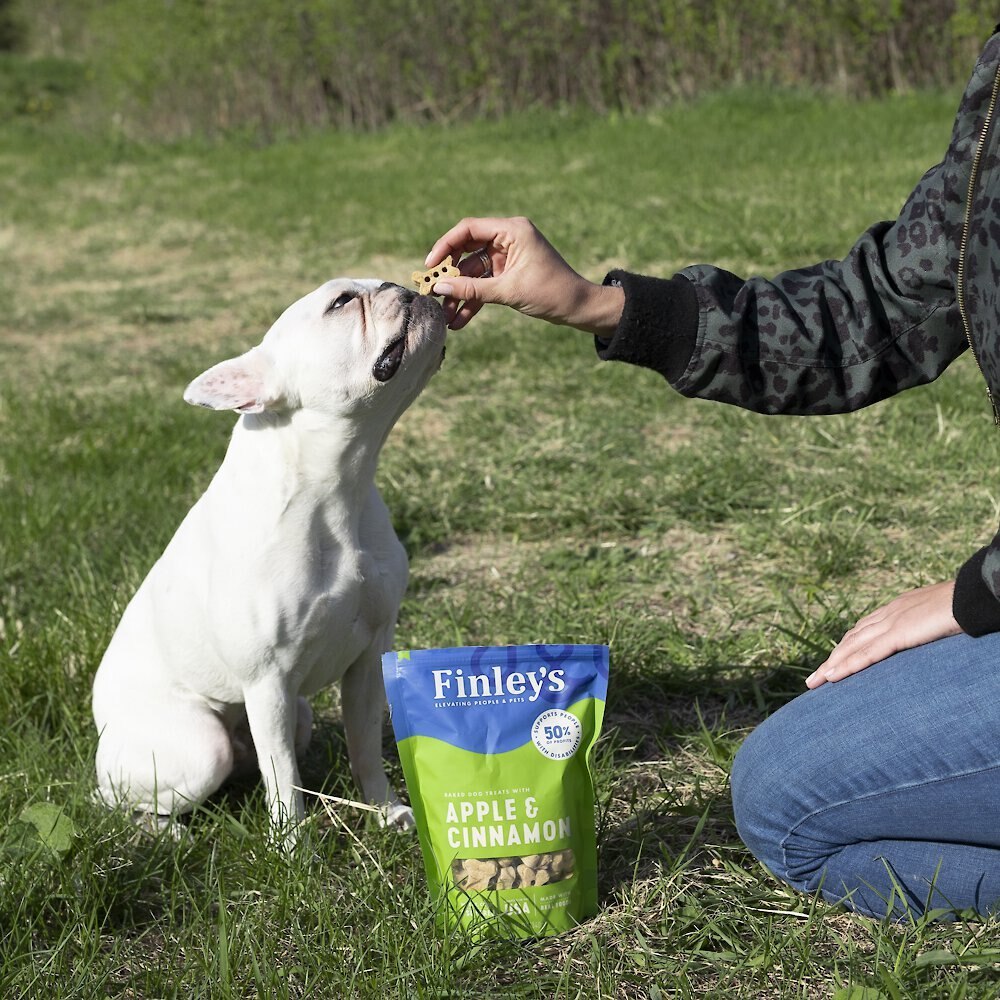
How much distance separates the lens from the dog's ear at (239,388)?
6.63 feet

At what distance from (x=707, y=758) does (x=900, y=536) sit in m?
1.15

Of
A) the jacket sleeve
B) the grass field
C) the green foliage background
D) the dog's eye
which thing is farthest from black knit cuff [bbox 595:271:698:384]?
the green foliage background

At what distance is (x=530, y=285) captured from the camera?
2049 millimetres

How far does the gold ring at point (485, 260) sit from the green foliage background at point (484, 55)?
800 cm

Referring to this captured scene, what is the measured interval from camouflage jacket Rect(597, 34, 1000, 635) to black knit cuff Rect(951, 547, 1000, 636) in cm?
41

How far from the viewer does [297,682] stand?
2.19 meters

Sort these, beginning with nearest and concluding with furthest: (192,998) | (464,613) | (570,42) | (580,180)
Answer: (192,998)
(464,613)
(580,180)
(570,42)

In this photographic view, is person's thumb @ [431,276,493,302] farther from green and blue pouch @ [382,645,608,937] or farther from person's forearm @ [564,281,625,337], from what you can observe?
green and blue pouch @ [382,645,608,937]

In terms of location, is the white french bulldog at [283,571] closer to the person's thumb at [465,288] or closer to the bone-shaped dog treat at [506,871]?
the person's thumb at [465,288]

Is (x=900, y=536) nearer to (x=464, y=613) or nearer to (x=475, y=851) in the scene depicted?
(x=464, y=613)

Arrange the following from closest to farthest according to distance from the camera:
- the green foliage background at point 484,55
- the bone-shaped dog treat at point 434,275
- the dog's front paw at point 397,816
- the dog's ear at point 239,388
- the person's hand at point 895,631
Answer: the person's hand at point 895,631
the dog's ear at point 239,388
the bone-shaped dog treat at point 434,275
the dog's front paw at point 397,816
the green foliage background at point 484,55

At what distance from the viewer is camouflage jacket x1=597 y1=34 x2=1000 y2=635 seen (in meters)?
2.04

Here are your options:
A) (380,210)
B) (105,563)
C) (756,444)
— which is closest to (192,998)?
(105,563)

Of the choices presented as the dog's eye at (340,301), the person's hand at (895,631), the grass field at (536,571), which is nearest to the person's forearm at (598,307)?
the dog's eye at (340,301)
